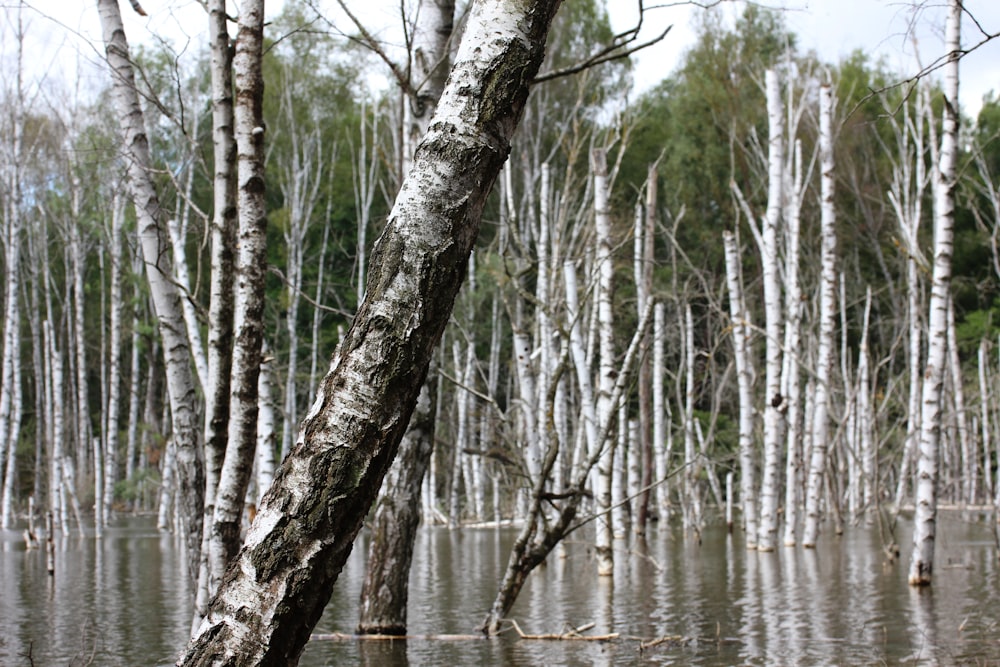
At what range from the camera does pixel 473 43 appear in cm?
273

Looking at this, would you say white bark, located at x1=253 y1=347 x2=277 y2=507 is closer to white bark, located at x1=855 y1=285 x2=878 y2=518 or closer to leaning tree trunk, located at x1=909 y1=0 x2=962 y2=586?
leaning tree trunk, located at x1=909 y1=0 x2=962 y2=586

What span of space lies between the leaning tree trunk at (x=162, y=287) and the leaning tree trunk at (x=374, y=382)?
11.6ft

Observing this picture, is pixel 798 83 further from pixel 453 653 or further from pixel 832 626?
pixel 453 653

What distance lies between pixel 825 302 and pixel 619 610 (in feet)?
23.4

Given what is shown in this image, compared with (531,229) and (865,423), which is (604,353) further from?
(531,229)

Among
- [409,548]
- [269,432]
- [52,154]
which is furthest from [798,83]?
[409,548]

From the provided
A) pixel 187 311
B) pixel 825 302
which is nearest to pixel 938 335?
pixel 825 302

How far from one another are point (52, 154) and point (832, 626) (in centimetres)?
2414

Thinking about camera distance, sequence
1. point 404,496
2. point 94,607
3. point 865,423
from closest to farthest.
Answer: point 404,496, point 94,607, point 865,423

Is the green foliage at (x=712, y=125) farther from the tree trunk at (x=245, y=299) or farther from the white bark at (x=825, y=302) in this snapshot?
the tree trunk at (x=245, y=299)

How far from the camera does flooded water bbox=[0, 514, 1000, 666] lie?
6430 mm

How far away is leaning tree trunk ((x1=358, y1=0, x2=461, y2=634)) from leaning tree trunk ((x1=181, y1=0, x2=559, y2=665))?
415 cm

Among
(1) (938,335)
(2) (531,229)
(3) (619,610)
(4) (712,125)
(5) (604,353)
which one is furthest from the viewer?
(4) (712,125)

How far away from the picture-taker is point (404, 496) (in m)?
6.88
